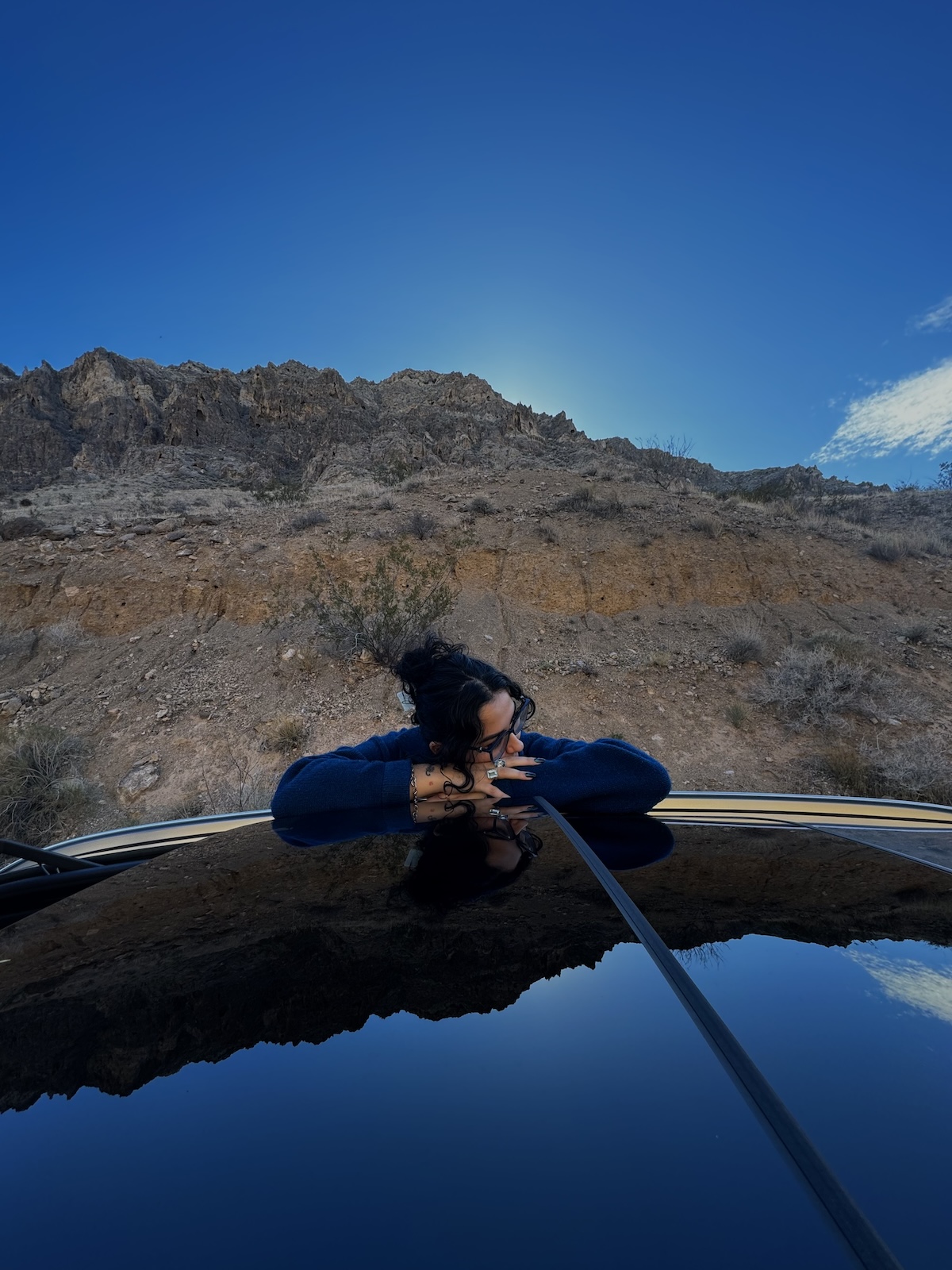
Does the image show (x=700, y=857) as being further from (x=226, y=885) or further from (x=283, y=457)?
(x=283, y=457)

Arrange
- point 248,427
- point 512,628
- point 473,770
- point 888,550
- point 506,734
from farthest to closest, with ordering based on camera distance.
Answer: point 248,427 < point 888,550 < point 512,628 < point 506,734 < point 473,770

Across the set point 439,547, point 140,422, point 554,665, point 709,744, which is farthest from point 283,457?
point 709,744

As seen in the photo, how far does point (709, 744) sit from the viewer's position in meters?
7.79

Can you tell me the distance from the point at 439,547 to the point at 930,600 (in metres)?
9.05

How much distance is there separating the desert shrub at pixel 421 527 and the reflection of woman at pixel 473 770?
9863 mm

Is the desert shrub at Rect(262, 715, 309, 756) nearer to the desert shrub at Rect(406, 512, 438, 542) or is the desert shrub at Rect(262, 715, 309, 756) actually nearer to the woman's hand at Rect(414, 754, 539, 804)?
the desert shrub at Rect(406, 512, 438, 542)

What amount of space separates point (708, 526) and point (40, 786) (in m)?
11.7

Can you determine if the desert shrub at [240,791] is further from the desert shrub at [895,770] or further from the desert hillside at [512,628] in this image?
the desert shrub at [895,770]

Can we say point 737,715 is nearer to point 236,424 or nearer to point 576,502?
point 576,502

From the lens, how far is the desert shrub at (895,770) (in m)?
6.32

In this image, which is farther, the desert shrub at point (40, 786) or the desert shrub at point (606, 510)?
the desert shrub at point (606, 510)

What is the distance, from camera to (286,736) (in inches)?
306

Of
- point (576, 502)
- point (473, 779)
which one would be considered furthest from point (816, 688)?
point (473, 779)

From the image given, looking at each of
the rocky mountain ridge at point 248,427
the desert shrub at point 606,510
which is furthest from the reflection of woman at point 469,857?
the rocky mountain ridge at point 248,427
